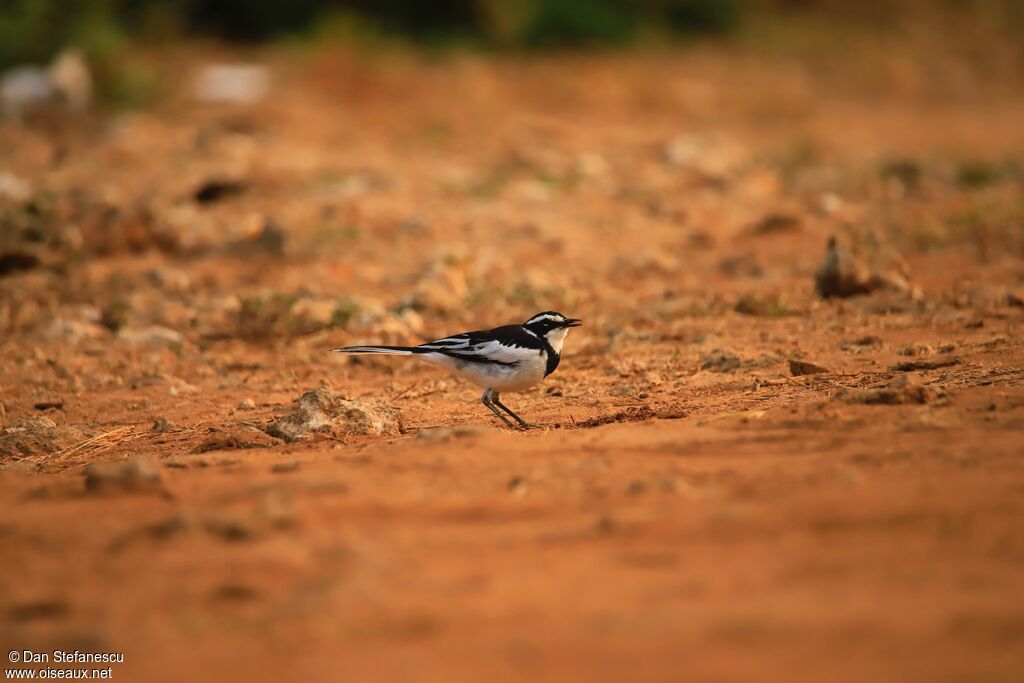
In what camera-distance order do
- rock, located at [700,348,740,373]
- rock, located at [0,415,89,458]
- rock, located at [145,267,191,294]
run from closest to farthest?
rock, located at [0,415,89,458] < rock, located at [700,348,740,373] < rock, located at [145,267,191,294]

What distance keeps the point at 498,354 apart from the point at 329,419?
93 centimetres

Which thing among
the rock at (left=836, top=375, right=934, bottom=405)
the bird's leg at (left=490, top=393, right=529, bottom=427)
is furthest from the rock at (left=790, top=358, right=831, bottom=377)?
the bird's leg at (left=490, top=393, right=529, bottom=427)

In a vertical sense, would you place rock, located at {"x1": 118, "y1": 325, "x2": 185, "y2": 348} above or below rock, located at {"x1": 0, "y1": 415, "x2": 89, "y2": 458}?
below

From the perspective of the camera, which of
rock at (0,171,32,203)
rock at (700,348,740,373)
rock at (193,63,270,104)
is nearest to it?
rock at (700,348,740,373)

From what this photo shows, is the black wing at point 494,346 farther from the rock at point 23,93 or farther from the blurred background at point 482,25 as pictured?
the rock at point 23,93

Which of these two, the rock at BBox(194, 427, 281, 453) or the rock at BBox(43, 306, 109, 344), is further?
the rock at BBox(43, 306, 109, 344)

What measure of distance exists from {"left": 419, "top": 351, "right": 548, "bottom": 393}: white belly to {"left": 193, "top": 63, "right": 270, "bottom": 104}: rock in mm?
11306

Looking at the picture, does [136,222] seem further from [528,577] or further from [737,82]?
[737,82]

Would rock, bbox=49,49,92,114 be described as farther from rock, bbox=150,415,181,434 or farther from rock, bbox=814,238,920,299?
rock, bbox=814,238,920,299

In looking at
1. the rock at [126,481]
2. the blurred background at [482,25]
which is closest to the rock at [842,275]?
the rock at [126,481]

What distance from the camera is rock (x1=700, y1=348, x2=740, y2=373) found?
7.34 meters

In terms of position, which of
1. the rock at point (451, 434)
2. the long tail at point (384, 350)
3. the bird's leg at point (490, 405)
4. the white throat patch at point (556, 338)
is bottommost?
the bird's leg at point (490, 405)

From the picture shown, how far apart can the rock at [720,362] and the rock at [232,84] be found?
36.7ft

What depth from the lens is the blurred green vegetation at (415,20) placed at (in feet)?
58.5
